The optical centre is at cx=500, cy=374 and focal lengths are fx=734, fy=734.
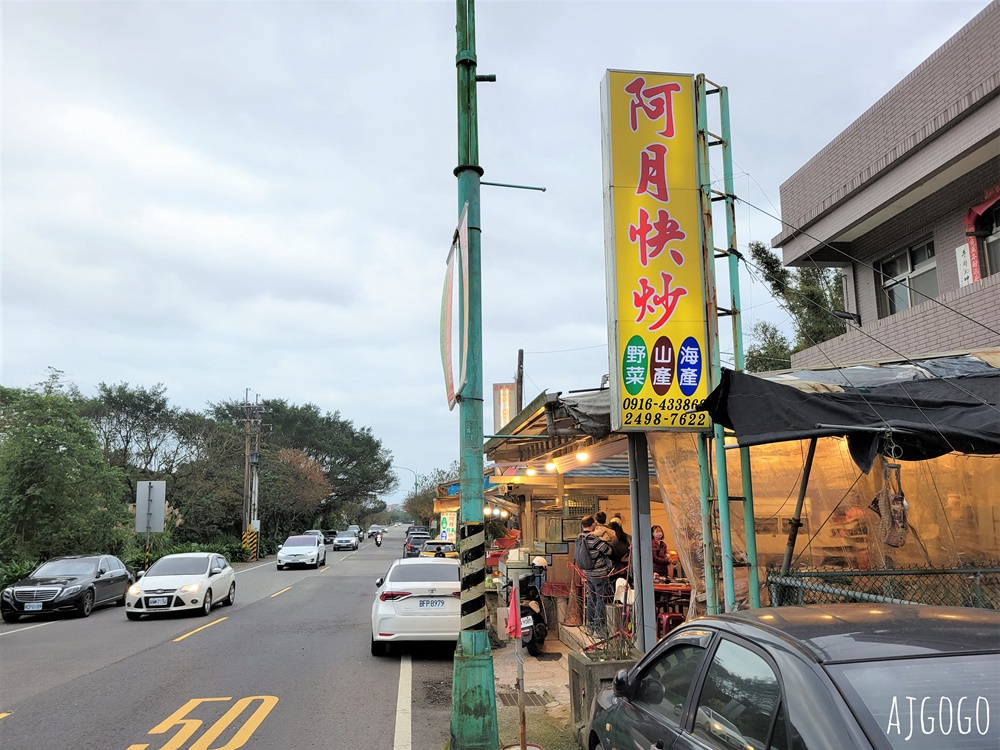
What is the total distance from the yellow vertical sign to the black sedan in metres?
3.31

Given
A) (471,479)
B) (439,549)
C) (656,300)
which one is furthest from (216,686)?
(439,549)

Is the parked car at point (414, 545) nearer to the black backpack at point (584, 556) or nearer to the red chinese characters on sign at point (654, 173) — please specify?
the black backpack at point (584, 556)

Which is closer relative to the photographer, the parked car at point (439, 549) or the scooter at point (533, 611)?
the scooter at point (533, 611)

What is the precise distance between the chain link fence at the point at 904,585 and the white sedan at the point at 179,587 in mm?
13271

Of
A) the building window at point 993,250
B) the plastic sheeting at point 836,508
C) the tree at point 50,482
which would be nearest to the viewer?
the plastic sheeting at point 836,508

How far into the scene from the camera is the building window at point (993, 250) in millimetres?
9758

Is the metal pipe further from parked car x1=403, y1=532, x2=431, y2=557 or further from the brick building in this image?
parked car x1=403, y1=532, x2=431, y2=557

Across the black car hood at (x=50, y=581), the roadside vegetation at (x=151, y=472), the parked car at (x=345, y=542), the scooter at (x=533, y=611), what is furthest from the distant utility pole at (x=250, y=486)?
the scooter at (x=533, y=611)

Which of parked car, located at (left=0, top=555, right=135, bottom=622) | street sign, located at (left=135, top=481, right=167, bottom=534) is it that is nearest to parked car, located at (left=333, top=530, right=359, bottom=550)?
street sign, located at (left=135, top=481, right=167, bottom=534)

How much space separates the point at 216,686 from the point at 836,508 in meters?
7.34

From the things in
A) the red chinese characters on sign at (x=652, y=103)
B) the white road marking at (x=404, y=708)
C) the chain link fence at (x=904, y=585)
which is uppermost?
the red chinese characters on sign at (x=652, y=103)

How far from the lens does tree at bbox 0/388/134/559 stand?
20.4 meters

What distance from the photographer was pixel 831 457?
7.23m

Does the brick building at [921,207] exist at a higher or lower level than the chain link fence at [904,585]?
higher
